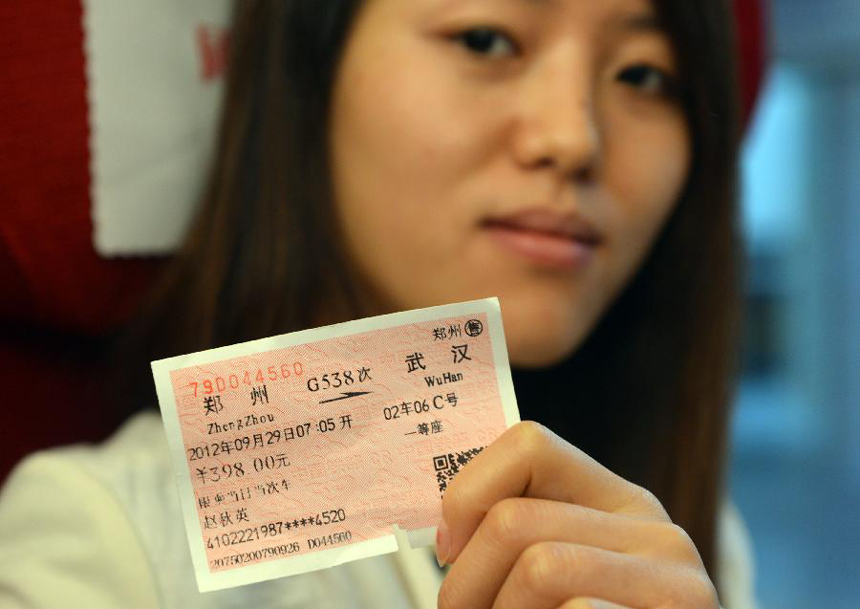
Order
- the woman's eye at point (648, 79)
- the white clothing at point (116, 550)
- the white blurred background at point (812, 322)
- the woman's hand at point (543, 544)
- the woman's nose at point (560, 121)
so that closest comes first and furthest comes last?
the woman's hand at point (543, 544) → the white clothing at point (116, 550) → the woman's nose at point (560, 121) → the woman's eye at point (648, 79) → the white blurred background at point (812, 322)

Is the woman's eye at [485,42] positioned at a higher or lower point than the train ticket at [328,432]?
higher

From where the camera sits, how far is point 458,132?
0.70 m

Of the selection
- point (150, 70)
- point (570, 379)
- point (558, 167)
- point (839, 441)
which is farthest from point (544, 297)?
point (839, 441)

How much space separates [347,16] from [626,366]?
0.47 metres

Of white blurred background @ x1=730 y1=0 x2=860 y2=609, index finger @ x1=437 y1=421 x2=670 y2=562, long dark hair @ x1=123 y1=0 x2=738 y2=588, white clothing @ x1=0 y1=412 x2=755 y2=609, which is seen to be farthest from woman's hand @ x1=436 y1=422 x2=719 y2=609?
white blurred background @ x1=730 y1=0 x2=860 y2=609

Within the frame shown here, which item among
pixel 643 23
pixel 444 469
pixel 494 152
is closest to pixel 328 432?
pixel 444 469

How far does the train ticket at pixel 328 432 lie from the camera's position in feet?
1.44

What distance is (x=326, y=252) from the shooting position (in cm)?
77

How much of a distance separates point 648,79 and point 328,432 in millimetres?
508

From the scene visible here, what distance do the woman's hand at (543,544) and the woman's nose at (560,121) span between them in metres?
0.30

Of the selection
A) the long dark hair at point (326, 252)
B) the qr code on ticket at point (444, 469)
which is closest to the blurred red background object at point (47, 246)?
the long dark hair at point (326, 252)

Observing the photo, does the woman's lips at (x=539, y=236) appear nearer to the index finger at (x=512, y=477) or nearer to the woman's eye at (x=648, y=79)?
the woman's eye at (x=648, y=79)

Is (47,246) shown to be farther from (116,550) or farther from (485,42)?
(485,42)

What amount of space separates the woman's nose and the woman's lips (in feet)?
0.13
